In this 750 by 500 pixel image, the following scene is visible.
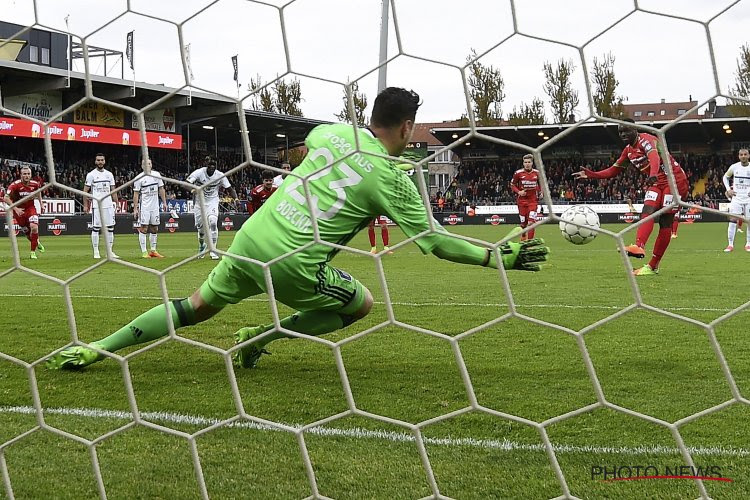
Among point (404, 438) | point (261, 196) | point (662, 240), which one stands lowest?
point (404, 438)

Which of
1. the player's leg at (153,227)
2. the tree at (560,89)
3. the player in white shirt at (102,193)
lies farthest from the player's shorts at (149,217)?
the tree at (560,89)

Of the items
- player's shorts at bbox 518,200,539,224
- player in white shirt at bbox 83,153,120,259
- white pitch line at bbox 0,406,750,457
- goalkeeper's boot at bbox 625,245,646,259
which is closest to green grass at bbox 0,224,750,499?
white pitch line at bbox 0,406,750,457

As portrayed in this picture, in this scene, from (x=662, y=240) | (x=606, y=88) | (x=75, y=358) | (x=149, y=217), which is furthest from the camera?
(x=149, y=217)

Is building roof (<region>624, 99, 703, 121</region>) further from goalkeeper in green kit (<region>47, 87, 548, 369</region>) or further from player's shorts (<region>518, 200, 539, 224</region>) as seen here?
player's shorts (<region>518, 200, 539, 224</region>)

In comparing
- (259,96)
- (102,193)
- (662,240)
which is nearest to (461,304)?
(662,240)

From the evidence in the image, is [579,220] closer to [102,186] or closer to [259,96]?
[259,96]

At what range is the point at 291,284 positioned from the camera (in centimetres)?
282

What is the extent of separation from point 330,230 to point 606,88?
1.14m

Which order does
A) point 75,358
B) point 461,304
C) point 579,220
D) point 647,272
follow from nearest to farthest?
point 75,358
point 579,220
point 461,304
point 647,272

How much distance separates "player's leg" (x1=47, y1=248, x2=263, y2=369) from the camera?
9.70ft

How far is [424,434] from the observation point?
2.37m

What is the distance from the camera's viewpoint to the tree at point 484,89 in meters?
1.96

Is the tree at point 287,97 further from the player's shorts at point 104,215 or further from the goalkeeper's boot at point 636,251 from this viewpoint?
the goalkeeper's boot at point 636,251

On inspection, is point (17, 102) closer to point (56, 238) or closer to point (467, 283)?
point (467, 283)
